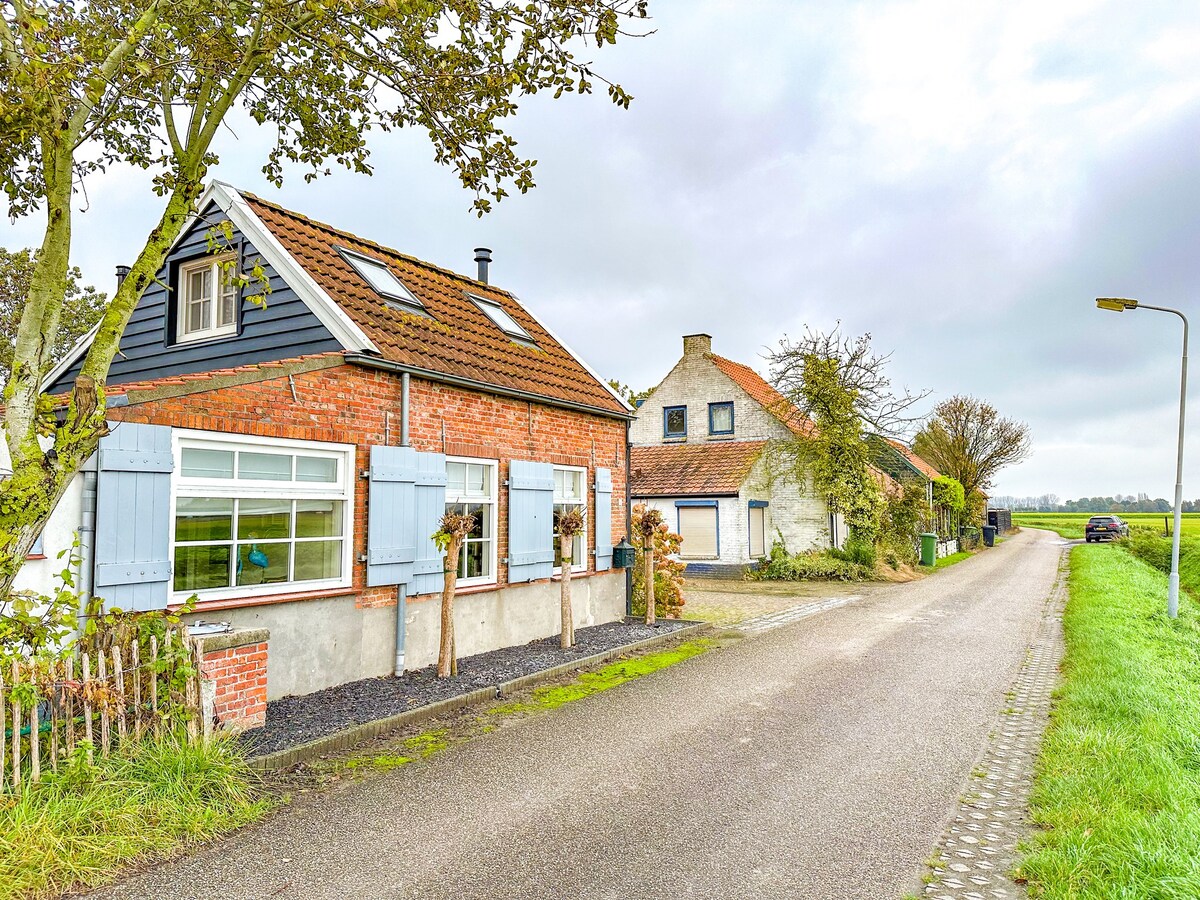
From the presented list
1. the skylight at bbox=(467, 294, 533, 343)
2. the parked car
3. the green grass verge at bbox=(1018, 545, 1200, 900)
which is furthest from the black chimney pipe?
the parked car

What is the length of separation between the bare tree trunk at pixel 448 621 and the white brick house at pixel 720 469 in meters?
15.2

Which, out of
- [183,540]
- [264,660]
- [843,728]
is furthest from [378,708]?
[843,728]

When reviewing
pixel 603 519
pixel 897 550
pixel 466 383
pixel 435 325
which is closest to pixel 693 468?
pixel 897 550

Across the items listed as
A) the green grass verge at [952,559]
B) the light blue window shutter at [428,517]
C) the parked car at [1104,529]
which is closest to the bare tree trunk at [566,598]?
the light blue window shutter at [428,517]

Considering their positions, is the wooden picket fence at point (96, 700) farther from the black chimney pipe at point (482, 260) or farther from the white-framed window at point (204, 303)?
the black chimney pipe at point (482, 260)

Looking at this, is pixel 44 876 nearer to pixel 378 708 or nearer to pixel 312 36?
pixel 378 708

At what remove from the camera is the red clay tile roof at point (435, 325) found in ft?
31.2

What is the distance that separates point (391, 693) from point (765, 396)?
21.6m

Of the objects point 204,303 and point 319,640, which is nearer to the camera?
point 319,640

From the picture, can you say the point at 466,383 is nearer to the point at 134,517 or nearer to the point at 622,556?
the point at 134,517

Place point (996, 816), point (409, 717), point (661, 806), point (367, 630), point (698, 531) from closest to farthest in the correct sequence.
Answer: point (996, 816) → point (661, 806) → point (409, 717) → point (367, 630) → point (698, 531)

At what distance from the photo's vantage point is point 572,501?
12.3 meters

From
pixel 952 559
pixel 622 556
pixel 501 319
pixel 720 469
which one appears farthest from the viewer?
pixel 952 559

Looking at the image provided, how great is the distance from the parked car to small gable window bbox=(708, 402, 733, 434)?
3177cm
